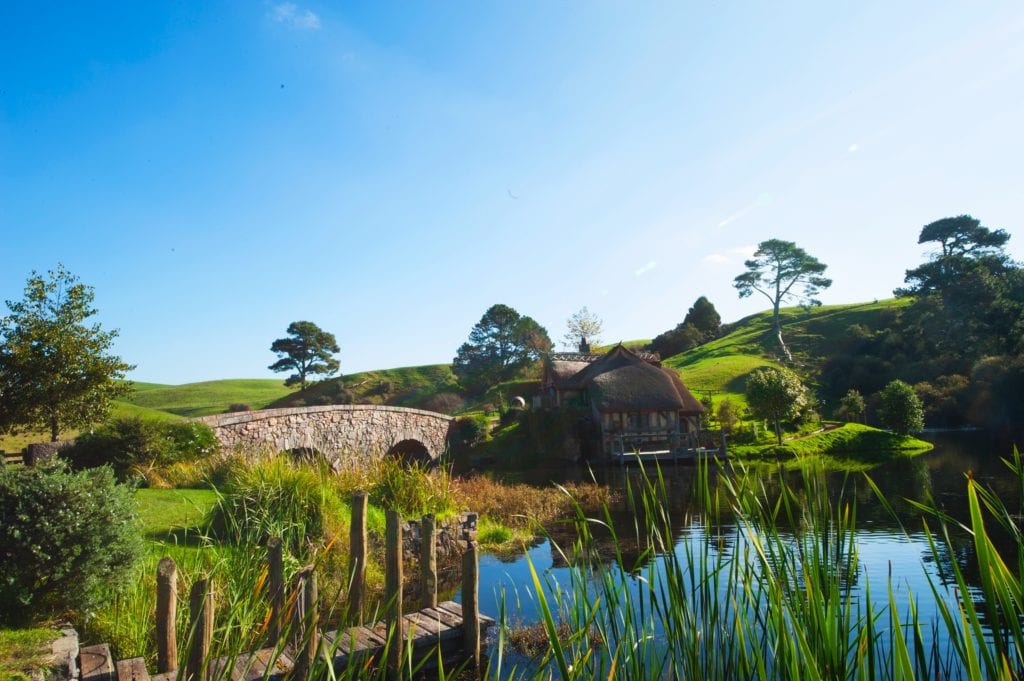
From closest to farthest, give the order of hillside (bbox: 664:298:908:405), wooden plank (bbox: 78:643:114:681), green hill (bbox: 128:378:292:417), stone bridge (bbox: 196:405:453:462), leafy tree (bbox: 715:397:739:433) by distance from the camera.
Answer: wooden plank (bbox: 78:643:114:681) → stone bridge (bbox: 196:405:453:462) → leafy tree (bbox: 715:397:739:433) → hillside (bbox: 664:298:908:405) → green hill (bbox: 128:378:292:417)

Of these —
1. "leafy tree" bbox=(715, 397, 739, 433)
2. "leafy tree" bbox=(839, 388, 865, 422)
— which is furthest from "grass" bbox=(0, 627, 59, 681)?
"leafy tree" bbox=(839, 388, 865, 422)

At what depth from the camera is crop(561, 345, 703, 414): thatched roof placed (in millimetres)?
32281

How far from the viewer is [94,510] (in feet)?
19.4

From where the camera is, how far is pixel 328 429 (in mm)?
20016

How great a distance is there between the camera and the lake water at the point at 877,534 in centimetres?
624

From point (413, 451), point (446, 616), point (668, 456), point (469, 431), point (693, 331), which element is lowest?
point (668, 456)

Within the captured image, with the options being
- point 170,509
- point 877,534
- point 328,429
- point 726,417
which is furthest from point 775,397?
point 170,509

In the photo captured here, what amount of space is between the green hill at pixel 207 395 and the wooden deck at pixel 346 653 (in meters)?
54.0

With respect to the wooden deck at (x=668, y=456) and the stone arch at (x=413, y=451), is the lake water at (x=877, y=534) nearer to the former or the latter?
the wooden deck at (x=668, y=456)

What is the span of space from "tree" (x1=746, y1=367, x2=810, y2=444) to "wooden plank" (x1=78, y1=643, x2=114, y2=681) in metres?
28.6

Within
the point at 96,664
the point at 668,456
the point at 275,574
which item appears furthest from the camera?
the point at 668,456

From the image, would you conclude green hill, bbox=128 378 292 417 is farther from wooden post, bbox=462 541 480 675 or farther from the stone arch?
wooden post, bbox=462 541 480 675

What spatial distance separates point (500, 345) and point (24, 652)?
55488mm

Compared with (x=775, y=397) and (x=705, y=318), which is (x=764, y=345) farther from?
(x=775, y=397)
